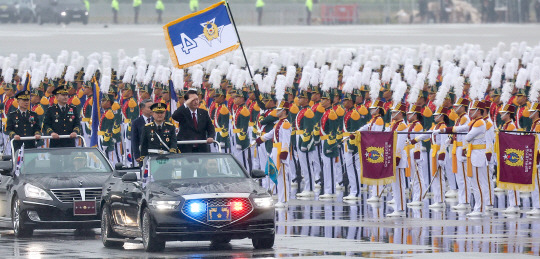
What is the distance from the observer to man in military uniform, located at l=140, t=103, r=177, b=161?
1931 cm

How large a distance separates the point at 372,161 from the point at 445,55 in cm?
1576

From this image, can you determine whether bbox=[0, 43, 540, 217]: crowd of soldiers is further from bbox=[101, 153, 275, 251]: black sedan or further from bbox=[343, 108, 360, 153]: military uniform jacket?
bbox=[101, 153, 275, 251]: black sedan

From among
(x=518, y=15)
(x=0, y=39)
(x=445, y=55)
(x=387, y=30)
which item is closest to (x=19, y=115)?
(x=445, y=55)

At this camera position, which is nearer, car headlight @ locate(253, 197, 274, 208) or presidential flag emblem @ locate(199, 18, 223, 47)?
car headlight @ locate(253, 197, 274, 208)

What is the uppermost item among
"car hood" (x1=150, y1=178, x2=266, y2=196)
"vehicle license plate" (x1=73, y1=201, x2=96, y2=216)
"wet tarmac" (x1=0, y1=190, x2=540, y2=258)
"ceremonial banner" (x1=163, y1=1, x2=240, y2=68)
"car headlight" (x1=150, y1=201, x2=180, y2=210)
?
"ceremonial banner" (x1=163, y1=1, x2=240, y2=68)

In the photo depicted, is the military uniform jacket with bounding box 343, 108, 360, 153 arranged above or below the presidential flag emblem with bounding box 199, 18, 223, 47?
below

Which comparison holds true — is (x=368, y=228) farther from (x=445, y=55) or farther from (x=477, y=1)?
(x=477, y=1)

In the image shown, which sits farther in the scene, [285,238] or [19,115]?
[19,115]

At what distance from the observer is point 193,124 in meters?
20.9

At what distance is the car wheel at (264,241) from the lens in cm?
1695

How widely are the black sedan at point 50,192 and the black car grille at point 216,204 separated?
9.19ft

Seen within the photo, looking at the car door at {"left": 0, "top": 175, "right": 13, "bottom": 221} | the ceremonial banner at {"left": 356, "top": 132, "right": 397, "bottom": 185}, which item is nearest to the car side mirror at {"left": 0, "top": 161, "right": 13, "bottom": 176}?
the car door at {"left": 0, "top": 175, "right": 13, "bottom": 221}

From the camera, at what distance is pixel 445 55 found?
38062mm

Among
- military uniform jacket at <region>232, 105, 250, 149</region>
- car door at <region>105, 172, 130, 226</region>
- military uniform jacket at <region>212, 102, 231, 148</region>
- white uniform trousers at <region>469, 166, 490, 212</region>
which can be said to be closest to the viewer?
car door at <region>105, 172, 130, 226</region>
